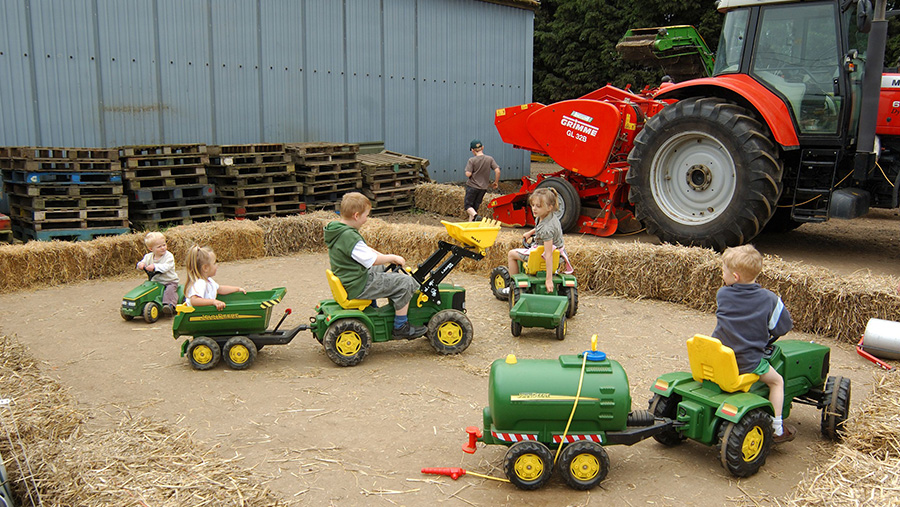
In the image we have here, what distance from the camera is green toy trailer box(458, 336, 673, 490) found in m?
4.05

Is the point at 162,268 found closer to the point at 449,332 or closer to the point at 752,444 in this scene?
the point at 449,332

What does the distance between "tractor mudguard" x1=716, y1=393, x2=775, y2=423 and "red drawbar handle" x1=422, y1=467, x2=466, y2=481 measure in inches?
60.3

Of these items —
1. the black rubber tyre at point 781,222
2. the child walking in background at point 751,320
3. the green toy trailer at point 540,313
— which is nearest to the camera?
the child walking in background at point 751,320

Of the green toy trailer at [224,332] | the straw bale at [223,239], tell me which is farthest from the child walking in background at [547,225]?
the straw bale at [223,239]

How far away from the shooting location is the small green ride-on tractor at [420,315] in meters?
6.08

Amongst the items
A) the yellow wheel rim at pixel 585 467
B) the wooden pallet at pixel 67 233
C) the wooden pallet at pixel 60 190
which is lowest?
the yellow wheel rim at pixel 585 467

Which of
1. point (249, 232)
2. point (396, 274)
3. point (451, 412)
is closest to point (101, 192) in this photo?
point (249, 232)

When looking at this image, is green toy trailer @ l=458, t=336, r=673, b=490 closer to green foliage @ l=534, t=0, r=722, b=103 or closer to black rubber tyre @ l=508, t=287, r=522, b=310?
black rubber tyre @ l=508, t=287, r=522, b=310

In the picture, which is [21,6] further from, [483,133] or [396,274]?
[483,133]

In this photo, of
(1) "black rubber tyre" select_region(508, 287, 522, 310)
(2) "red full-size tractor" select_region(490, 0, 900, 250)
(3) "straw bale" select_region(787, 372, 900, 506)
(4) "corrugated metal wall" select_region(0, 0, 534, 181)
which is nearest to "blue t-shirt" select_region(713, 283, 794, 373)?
(3) "straw bale" select_region(787, 372, 900, 506)

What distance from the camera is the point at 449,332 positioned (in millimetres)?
6371

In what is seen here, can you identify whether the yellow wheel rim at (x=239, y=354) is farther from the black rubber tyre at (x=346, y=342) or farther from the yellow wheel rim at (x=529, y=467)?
the yellow wheel rim at (x=529, y=467)

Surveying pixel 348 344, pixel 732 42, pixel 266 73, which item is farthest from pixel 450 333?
pixel 266 73

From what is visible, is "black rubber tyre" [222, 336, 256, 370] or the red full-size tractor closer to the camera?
"black rubber tyre" [222, 336, 256, 370]
